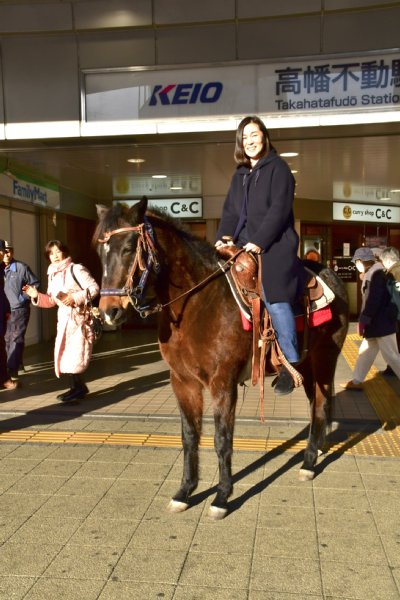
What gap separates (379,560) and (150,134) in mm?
5627

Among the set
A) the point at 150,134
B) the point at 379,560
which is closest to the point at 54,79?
the point at 150,134

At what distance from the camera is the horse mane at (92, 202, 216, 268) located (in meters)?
3.43

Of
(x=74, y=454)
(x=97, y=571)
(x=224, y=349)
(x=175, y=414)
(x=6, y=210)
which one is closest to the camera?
(x=97, y=571)

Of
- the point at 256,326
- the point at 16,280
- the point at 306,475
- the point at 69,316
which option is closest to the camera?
the point at 256,326

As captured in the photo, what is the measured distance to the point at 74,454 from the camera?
5.07 m

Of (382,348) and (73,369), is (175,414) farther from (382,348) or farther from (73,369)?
(382,348)

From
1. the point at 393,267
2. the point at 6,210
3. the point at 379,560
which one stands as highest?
the point at 6,210

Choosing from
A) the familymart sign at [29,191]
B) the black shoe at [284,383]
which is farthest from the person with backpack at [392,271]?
the familymart sign at [29,191]

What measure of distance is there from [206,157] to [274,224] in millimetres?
5686

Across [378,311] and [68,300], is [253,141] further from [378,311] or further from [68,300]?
[378,311]

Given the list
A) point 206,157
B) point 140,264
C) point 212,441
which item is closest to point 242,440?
point 212,441

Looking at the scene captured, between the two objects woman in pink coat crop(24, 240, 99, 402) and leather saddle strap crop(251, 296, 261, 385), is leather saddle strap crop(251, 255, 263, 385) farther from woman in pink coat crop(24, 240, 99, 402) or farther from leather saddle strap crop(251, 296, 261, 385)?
woman in pink coat crop(24, 240, 99, 402)

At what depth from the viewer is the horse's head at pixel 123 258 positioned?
3.31m

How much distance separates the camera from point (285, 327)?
12.8ft
